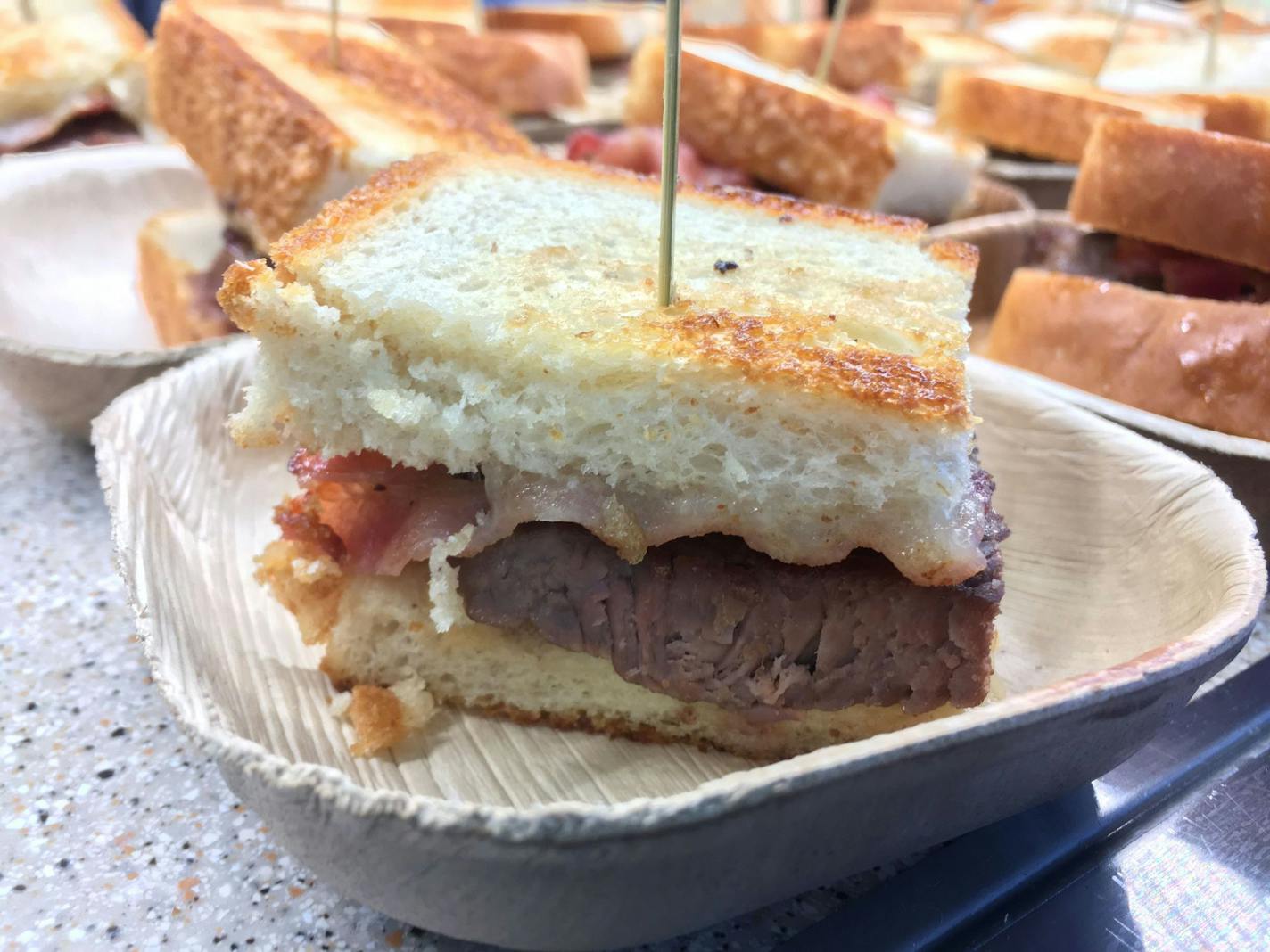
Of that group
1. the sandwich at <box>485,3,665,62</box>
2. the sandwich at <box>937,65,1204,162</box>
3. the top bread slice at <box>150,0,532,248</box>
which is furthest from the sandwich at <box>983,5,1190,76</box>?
the top bread slice at <box>150,0,532,248</box>

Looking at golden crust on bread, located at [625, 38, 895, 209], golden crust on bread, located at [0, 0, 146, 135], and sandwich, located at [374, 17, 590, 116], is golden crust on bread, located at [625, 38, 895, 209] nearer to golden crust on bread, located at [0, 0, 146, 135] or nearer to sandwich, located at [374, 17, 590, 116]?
sandwich, located at [374, 17, 590, 116]

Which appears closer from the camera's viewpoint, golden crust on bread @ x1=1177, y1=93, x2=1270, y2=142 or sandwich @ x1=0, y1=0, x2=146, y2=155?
golden crust on bread @ x1=1177, y1=93, x2=1270, y2=142

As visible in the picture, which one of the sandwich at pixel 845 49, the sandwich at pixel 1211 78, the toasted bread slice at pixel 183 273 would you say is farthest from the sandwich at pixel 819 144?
the toasted bread slice at pixel 183 273

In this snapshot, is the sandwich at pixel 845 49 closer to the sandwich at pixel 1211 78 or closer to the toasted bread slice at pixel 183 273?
the sandwich at pixel 1211 78

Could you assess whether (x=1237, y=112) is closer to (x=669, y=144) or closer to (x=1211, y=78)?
(x=1211, y=78)

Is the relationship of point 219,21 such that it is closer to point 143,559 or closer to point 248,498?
point 248,498

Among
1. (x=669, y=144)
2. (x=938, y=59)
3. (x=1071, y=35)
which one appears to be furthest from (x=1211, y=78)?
(x=669, y=144)

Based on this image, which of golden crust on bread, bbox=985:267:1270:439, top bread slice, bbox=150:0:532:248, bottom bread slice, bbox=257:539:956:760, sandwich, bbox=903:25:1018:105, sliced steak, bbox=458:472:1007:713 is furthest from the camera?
sandwich, bbox=903:25:1018:105
